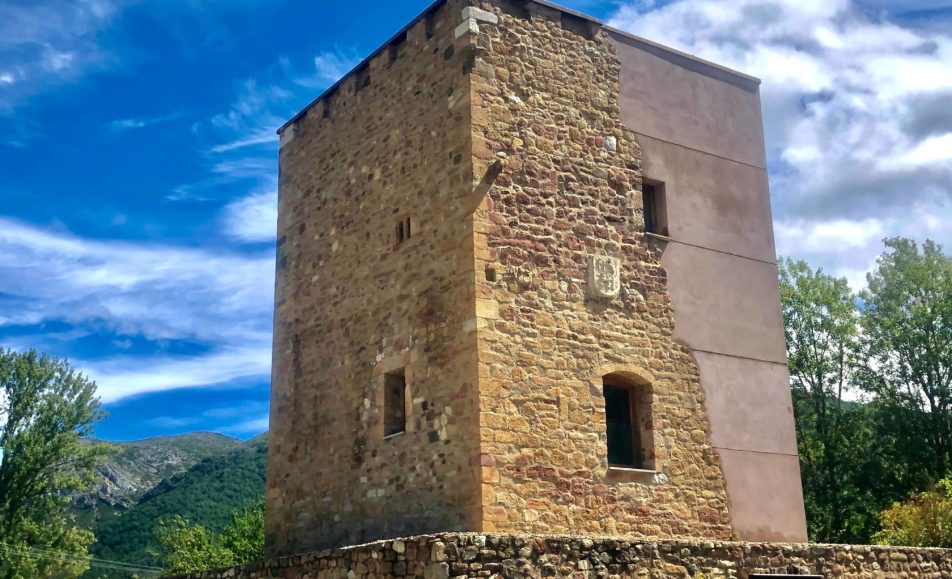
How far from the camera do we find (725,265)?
13875 millimetres

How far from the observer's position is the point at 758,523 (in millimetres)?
12969

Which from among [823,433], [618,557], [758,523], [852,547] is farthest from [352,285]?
[823,433]

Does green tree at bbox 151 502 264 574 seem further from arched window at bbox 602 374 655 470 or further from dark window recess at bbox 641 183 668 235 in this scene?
dark window recess at bbox 641 183 668 235

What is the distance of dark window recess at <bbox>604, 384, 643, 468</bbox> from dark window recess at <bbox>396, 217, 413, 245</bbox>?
132 inches

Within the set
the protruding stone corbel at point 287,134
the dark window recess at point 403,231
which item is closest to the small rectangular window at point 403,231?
the dark window recess at point 403,231

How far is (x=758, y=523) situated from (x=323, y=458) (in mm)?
6195

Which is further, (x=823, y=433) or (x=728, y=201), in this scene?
(x=823, y=433)

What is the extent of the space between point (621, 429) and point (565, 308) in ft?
5.77

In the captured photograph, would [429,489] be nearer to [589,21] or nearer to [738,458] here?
[738,458]

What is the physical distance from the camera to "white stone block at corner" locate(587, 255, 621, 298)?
12.2 m

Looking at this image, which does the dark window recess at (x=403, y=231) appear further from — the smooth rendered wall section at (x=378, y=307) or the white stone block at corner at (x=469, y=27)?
the white stone block at corner at (x=469, y=27)

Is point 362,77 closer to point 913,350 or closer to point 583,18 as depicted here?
point 583,18

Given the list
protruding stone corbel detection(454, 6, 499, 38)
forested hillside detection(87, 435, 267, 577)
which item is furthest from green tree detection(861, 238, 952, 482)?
forested hillside detection(87, 435, 267, 577)

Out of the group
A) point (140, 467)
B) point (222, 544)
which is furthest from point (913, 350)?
point (140, 467)
